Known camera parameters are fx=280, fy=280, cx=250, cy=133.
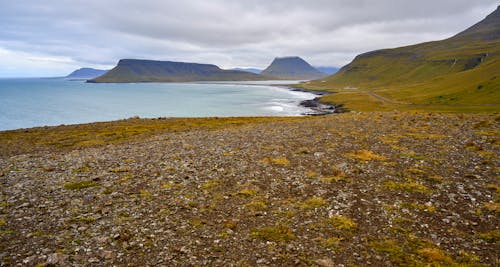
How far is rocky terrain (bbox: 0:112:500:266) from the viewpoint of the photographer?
Result: 1110cm

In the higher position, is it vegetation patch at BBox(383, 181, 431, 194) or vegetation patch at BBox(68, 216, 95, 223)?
vegetation patch at BBox(383, 181, 431, 194)

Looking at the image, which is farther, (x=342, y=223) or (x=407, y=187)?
(x=407, y=187)

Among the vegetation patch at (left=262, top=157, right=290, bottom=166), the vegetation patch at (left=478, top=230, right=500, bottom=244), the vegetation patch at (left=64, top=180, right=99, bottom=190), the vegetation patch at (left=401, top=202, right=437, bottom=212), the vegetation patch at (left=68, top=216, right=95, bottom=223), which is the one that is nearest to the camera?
the vegetation patch at (left=478, top=230, right=500, bottom=244)

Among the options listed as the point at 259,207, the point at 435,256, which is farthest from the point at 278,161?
the point at 435,256

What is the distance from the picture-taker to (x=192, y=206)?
15328 mm

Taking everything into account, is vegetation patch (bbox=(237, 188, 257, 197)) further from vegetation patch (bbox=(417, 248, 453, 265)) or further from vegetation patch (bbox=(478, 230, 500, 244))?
vegetation patch (bbox=(478, 230, 500, 244))

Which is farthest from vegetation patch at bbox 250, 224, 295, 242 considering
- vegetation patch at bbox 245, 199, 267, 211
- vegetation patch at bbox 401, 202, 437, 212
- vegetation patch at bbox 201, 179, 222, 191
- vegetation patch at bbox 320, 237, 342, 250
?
vegetation patch at bbox 401, 202, 437, 212

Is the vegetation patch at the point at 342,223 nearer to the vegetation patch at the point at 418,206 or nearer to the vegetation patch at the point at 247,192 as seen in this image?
the vegetation patch at the point at 418,206

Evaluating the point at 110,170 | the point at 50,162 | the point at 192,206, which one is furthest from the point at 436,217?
the point at 50,162

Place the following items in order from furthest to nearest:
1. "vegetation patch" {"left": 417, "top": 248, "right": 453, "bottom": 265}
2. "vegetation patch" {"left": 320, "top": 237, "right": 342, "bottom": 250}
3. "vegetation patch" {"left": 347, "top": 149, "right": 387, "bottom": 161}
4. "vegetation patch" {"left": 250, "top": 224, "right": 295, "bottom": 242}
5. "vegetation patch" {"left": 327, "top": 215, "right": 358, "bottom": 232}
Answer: "vegetation patch" {"left": 347, "top": 149, "right": 387, "bottom": 161}, "vegetation patch" {"left": 327, "top": 215, "right": 358, "bottom": 232}, "vegetation patch" {"left": 250, "top": 224, "right": 295, "bottom": 242}, "vegetation patch" {"left": 320, "top": 237, "right": 342, "bottom": 250}, "vegetation patch" {"left": 417, "top": 248, "right": 453, "bottom": 265}

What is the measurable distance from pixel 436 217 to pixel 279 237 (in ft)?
26.2

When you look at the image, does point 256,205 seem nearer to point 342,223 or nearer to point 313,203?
point 313,203

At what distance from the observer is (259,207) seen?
49.9 ft

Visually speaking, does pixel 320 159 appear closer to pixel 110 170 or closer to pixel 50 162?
pixel 110 170
